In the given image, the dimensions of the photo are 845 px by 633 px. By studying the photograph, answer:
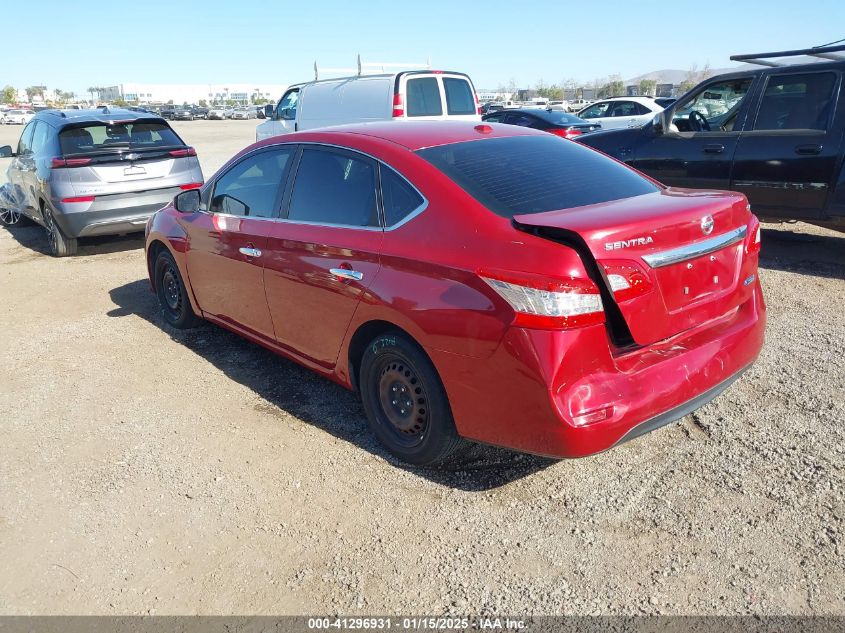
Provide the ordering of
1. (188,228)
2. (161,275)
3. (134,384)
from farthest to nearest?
(161,275) < (188,228) < (134,384)

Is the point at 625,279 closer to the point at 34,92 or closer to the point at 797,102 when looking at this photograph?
the point at 797,102

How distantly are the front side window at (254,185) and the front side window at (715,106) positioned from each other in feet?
17.3

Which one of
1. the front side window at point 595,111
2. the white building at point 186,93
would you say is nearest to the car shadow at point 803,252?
the front side window at point 595,111

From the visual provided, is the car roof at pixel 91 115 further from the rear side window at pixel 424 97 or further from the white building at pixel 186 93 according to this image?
the white building at pixel 186 93

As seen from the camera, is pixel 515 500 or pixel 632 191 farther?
pixel 632 191

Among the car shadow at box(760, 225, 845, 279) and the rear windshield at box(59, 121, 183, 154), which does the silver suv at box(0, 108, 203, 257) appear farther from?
the car shadow at box(760, 225, 845, 279)

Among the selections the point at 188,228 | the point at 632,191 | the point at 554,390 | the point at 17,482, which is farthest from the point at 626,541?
the point at 188,228

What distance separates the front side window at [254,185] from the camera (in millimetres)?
4219

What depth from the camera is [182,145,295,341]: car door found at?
4254 millimetres

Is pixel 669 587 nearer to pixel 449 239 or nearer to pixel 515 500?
pixel 515 500

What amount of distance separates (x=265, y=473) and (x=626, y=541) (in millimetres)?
1791

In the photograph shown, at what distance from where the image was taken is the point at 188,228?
5031mm

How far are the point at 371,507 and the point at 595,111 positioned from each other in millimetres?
19001

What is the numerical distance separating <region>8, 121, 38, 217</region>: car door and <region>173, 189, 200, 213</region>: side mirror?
469 centimetres
